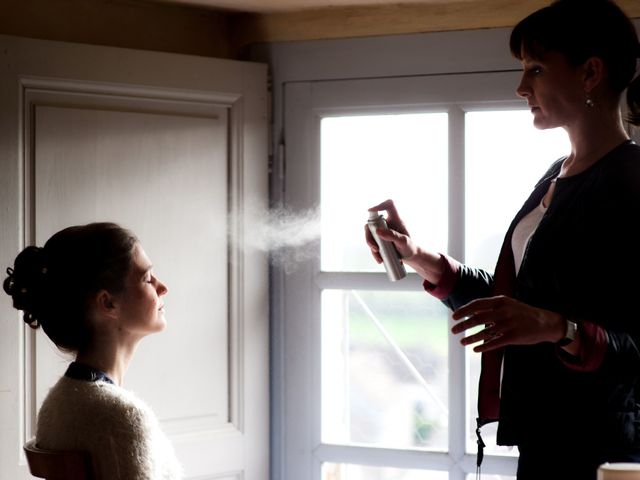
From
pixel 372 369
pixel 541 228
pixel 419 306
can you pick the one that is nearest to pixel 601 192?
pixel 541 228

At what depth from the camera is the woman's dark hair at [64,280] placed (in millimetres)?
1636

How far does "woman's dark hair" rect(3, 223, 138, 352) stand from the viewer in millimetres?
1636

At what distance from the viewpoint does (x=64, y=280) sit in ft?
5.41

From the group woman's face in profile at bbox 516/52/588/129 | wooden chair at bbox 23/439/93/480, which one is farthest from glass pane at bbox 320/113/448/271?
wooden chair at bbox 23/439/93/480

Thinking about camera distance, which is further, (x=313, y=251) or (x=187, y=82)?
(x=313, y=251)

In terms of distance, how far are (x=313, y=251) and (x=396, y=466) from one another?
613 mm

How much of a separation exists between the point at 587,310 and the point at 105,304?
0.90 metres

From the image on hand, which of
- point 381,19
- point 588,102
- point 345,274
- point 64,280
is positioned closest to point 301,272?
point 345,274

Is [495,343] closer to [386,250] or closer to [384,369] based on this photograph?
[386,250]

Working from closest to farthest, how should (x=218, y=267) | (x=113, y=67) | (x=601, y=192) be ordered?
(x=601, y=192), (x=113, y=67), (x=218, y=267)

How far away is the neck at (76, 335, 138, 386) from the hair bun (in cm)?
13

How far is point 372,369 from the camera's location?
2.36 m

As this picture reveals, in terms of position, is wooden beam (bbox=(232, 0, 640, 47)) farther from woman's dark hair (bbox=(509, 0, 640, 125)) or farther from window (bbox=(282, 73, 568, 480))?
woman's dark hair (bbox=(509, 0, 640, 125))

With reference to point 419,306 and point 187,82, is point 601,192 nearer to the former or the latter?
point 419,306
